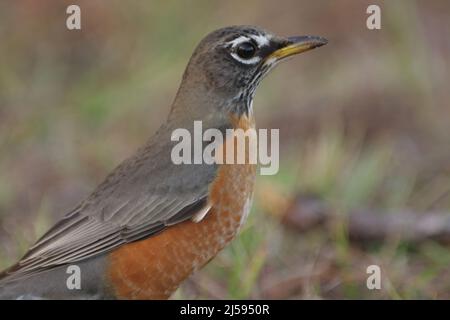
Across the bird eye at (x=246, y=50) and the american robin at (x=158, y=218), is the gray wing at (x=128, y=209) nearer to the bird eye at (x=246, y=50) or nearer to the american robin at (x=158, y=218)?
the american robin at (x=158, y=218)

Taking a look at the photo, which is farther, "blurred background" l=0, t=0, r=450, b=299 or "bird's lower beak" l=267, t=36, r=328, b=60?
"blurred background" l=0, t=0, r=450, b=299

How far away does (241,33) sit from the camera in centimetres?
530

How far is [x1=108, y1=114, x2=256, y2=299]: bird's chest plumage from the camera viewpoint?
489 cm

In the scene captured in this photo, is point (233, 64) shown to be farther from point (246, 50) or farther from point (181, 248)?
point (181, 248)

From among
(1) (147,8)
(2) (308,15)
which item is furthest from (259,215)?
(2) (308,15)

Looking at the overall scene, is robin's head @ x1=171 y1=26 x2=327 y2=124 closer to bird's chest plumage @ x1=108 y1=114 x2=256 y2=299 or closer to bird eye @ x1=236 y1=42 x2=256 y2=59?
bird eye @ x1=236 y1=42 x2=256 y2=59

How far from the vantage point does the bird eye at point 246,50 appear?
535 cm

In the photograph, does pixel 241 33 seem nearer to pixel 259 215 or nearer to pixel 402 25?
pixel 259 215

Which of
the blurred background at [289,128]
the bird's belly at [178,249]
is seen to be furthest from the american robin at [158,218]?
the blurred background at [289,128]

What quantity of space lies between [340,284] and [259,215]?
0.74 metres

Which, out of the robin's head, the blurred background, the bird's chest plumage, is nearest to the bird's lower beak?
the robin's head

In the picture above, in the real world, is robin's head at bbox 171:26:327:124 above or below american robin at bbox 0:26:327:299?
above

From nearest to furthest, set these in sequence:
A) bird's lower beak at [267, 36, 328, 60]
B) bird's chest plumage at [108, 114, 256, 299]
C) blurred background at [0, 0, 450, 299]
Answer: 1. bird's chest plumage at [108, 114, 256, 299]
2. bird's lower beak at [267, 36, 328, 60]
3. blurred background at [0, 0, 450, 299]

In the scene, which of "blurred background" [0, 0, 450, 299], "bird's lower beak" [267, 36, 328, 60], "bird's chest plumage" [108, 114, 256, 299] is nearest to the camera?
"bird's chest plumage" [108, 114, 256, 299]
